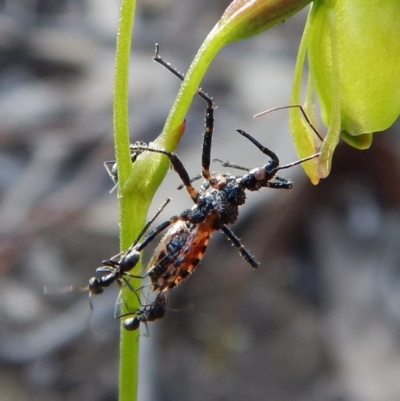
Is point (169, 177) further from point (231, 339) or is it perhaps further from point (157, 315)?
point (157, 315)

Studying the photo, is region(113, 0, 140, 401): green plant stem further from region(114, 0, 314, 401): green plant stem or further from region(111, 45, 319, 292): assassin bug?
region(111, 45, 319, 292): assassin bug

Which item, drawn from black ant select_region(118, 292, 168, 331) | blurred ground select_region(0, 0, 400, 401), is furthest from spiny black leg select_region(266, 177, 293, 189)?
blurred ground select_region(0, 0, 400, 401)

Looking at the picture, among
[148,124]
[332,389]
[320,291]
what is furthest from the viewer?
[148,124]

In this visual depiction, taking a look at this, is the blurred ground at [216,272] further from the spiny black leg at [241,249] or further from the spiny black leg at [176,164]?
the spiny black leg at [176,164]

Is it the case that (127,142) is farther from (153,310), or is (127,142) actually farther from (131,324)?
(153,310)

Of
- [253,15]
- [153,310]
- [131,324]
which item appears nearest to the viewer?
[253,15]

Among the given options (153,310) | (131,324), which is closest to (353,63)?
(131,324)

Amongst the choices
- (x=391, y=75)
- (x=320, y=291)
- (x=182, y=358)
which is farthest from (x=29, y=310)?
(x=391, y=75)

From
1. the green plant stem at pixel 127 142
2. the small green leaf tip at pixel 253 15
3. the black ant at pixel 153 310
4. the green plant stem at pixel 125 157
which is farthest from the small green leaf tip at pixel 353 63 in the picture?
the black ant at pixel 153 310
